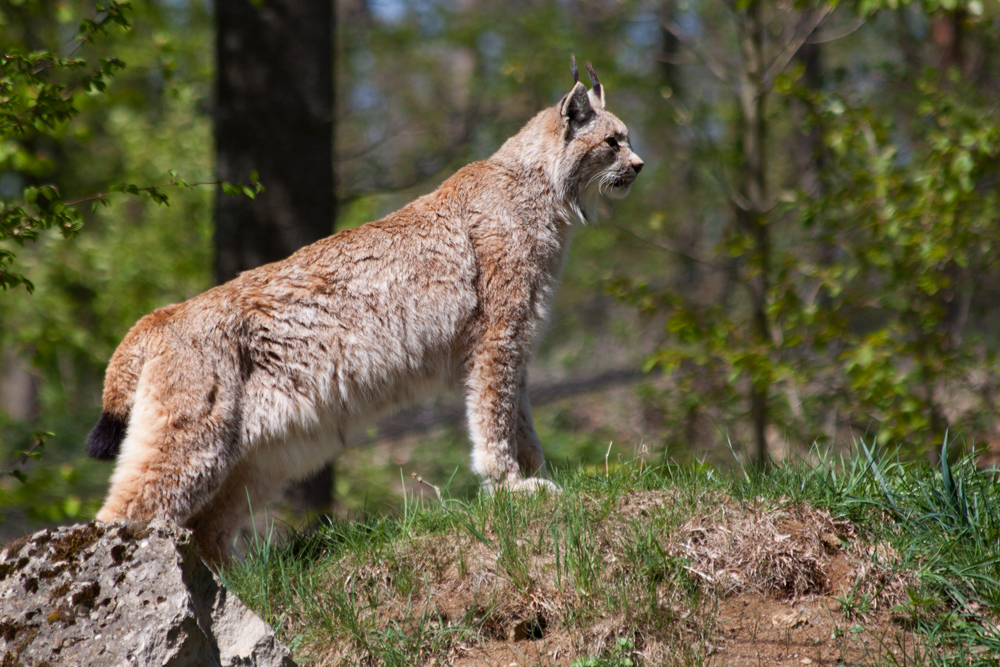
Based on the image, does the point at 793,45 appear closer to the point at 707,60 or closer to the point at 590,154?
the point at 707,60

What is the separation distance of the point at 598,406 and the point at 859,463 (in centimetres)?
1044

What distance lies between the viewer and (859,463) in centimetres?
367

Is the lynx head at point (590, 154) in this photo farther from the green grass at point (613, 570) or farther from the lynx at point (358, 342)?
the green grass at point (613, 570)

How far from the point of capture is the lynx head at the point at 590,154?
4809 mm

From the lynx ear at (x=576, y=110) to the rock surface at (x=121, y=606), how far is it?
10.7 feet

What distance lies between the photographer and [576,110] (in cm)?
482

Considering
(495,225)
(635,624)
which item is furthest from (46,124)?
(635,624)

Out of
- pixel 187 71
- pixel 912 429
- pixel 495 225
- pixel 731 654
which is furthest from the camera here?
pixel 187 71

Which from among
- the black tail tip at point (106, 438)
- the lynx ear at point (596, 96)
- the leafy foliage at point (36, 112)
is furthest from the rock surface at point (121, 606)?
the lynx ear at point (596, 96)

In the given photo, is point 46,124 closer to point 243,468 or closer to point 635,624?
point 243,468

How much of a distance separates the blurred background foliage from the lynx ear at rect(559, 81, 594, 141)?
3.85 feet

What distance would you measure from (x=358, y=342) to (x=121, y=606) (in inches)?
73.5

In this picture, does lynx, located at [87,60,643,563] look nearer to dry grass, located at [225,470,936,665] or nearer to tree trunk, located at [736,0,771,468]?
dry grass, located at [225,470,936,665]

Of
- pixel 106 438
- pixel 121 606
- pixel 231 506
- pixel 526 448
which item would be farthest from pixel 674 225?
pixel 121 606
